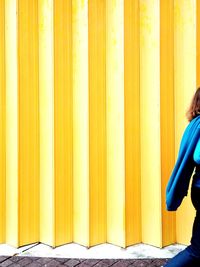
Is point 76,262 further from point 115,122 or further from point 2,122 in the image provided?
point 2,122

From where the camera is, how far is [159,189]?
4.63 metres

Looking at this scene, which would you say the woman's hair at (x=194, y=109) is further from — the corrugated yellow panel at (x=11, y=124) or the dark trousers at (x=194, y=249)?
the corrugated yellow panel at (x=11, y=124)

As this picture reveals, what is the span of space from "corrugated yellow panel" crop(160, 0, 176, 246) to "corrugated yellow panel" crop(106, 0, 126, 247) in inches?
16.9

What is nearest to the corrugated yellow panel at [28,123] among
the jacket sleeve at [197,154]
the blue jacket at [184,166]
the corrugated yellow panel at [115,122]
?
the corrugated yellow panel at [115,122]

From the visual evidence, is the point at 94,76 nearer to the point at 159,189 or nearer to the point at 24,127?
the point at 24,127

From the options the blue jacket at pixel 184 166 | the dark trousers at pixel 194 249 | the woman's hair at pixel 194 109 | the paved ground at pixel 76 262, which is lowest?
the paved ground at pixel 76 262

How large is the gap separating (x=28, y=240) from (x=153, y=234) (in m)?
1.41

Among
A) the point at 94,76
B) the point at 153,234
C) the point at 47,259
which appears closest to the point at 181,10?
the point at 94,76

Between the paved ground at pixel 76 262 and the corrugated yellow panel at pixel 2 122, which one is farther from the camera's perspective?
the corrugated yellow panel at pixel 2 122

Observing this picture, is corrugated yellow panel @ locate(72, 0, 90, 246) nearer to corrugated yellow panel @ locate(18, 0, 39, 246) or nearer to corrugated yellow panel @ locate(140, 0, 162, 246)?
corrugated yellow panel @ locate(18, 0, 39, 246)

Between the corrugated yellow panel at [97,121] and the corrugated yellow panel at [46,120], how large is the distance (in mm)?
432

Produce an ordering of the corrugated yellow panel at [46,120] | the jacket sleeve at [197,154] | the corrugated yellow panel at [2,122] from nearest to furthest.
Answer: the jacket sleeve at [197,154] < the corrugated yellow panel at [46,120] < the corrugated yellow panel at [2,122]

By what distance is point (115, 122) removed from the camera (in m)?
4.74

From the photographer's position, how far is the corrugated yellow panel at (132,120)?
15.2 feet
